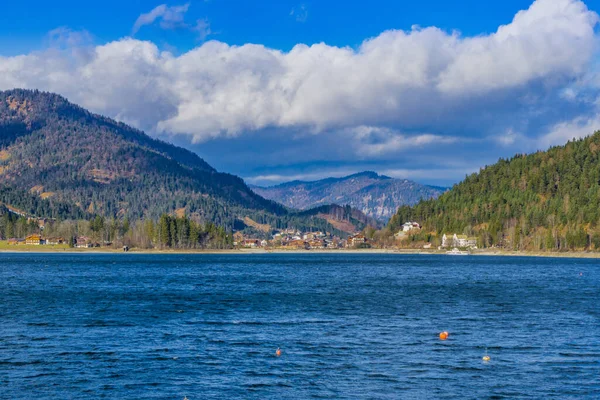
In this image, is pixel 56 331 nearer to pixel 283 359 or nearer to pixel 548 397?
pixel 283 359

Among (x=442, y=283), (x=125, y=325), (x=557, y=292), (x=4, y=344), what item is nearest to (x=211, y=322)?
(x=125, y=325)

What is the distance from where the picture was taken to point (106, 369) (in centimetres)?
4062

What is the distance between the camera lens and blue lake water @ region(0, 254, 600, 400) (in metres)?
36.4

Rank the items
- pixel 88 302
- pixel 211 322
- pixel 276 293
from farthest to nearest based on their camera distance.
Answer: pixel 276 293 → pixel 88 302 → pixel 211 322

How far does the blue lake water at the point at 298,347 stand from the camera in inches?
1435

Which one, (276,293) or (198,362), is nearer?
(198,362)

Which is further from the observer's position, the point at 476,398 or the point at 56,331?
the point at 56,331

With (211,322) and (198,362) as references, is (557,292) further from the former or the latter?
(198,362)

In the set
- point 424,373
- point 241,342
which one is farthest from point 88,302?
point 424,373

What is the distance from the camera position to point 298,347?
47562 mm

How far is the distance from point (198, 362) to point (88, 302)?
1602 inches

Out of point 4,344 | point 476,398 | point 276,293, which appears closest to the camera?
point 476,398

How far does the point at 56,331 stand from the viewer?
55.4 meters

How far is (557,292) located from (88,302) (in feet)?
204
